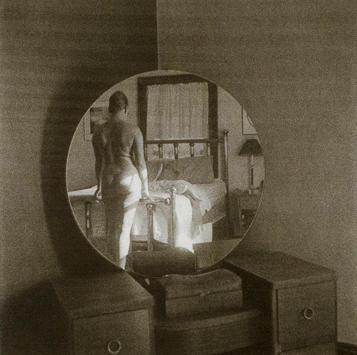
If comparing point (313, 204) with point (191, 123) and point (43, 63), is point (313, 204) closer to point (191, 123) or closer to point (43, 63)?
point (191, 123)

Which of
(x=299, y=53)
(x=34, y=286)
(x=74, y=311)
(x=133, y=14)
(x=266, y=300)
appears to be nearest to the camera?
(x=74, y=311)

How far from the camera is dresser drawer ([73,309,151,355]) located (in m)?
1.62

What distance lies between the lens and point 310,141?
2363mm

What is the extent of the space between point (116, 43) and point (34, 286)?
1059 millimetres

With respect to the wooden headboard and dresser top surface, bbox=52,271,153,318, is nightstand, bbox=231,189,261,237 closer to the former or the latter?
the wooden headboard

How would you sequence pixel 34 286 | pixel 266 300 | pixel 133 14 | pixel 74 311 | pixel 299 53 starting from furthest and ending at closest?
1. pixel 299 53
2. pixel 133 14
3. pixel 34 286
4. pixel 266 300
5. pixel 74 311

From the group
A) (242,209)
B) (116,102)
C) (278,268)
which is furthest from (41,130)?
(278,268)

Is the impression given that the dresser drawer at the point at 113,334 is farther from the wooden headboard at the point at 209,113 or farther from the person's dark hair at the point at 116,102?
the person's dark hair at the point at 116,102

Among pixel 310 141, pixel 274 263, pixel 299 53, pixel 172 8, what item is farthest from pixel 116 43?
pixel 274 263

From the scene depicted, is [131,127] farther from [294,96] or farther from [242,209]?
[294,96]

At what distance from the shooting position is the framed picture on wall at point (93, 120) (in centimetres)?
201

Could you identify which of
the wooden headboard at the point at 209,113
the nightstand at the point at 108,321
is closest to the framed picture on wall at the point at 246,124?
the wooden headboard at the point at 209,113

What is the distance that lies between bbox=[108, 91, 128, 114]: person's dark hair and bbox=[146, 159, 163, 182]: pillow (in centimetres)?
25

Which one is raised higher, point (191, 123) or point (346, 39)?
point (346, 39)
